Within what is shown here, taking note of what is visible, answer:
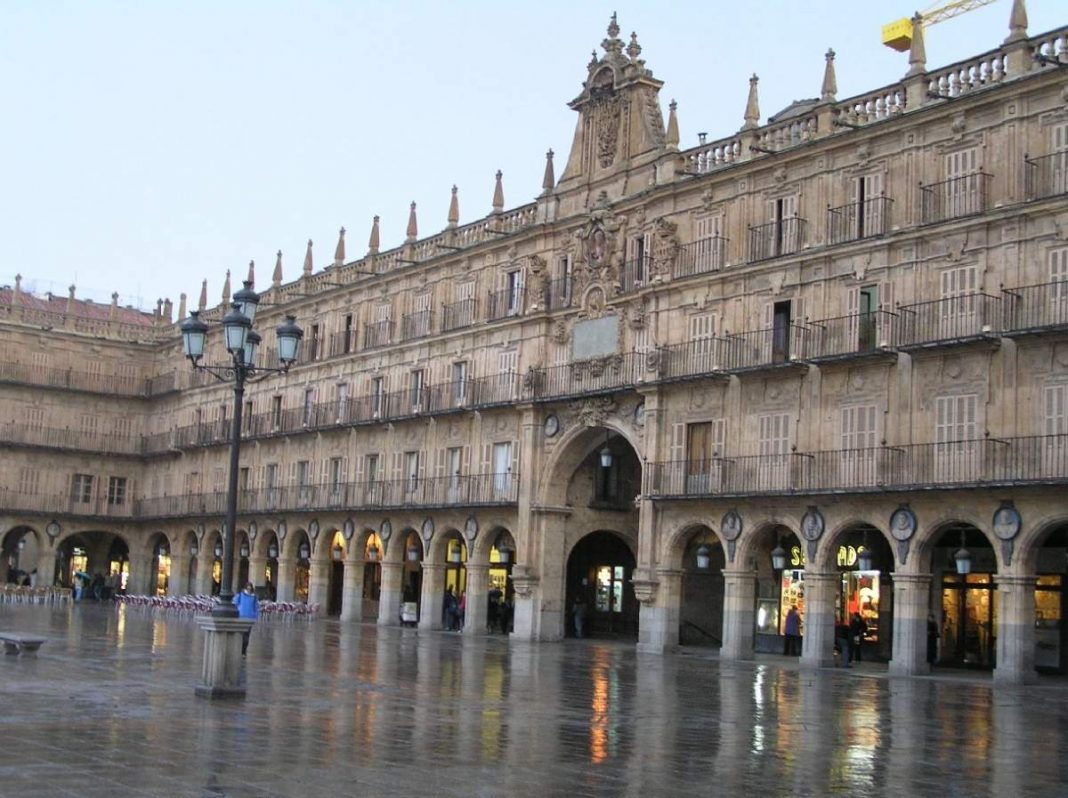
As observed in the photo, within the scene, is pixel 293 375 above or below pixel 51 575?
above

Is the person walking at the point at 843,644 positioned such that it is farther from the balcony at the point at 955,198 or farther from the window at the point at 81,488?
the window at the point at 81,488

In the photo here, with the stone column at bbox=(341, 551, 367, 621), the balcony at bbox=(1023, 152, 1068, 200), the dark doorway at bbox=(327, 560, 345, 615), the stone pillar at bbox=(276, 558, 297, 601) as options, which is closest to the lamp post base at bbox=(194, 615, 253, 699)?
the balcony at bbox=(1023, 152, 1068, 200)

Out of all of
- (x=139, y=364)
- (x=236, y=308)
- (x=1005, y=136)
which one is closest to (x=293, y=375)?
(x=139, y=364)

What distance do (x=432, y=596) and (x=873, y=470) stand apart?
2120 cm

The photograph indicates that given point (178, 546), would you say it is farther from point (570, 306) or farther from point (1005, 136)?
point (1005, 136)

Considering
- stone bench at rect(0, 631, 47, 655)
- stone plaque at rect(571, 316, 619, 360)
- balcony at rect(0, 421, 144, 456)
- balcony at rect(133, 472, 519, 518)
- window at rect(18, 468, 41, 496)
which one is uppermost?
stone plaque at rect(571, 316, 619, 360)

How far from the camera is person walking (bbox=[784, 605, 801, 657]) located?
4025 centimetres

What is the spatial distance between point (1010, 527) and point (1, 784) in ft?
82.7

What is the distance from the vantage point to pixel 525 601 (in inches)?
1811

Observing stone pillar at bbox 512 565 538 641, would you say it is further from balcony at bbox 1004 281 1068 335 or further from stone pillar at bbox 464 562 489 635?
balcony at bbox 1004 281 1068 335

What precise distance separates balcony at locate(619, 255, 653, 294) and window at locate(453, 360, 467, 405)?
349 inches

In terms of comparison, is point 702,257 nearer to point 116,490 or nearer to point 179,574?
point 179,574

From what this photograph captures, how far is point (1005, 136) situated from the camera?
33375 mm

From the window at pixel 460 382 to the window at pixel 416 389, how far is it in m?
1.93
